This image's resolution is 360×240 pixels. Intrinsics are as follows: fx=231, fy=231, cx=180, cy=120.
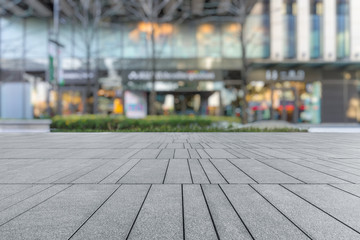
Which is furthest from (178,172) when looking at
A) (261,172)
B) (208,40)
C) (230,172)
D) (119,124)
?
(208,40)

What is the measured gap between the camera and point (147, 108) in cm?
2362

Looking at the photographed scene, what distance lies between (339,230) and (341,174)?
2.74m

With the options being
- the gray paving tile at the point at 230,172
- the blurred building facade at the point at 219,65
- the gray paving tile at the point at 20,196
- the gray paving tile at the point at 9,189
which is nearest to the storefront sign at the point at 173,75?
the blurred building facade at the point at 219,65

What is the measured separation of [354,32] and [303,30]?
5180 mm

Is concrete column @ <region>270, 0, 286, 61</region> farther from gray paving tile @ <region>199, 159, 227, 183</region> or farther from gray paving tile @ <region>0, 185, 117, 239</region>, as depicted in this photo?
gray paving tile @ <region>0, 185, 117, 239</region>

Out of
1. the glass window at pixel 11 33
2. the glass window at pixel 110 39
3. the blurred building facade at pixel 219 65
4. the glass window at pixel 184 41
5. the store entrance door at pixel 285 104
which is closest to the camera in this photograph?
the blurred building facade at pixel 219 65

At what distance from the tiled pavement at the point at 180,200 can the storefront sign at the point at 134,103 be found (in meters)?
17.5

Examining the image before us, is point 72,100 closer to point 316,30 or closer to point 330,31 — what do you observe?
point 316,30

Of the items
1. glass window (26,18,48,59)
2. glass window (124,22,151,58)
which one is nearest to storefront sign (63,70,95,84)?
glass window (26,18,48,59)

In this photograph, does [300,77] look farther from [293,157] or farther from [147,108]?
[293,157]

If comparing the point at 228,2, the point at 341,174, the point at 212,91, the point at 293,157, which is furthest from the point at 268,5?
the point at 341,174

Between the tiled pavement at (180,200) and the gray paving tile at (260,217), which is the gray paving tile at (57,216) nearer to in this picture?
the tiled pavement at (180,200)

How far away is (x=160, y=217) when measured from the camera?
271cm

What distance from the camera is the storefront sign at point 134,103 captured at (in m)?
23.1
